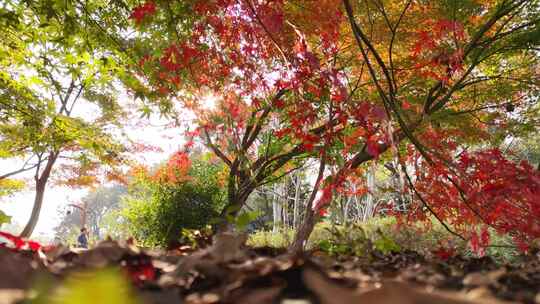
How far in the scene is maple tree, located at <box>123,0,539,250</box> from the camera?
382 cm

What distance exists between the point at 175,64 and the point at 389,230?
870 cm

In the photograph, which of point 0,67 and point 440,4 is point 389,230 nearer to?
point 440,4

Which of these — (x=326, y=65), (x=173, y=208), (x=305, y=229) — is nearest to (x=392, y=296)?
(x=326, y=65)

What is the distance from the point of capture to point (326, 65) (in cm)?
414

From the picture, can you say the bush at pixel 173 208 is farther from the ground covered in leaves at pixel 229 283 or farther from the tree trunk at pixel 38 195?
the ground covered in leaves at pixel 229 283

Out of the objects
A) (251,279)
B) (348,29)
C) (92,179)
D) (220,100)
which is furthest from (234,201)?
(92,179)

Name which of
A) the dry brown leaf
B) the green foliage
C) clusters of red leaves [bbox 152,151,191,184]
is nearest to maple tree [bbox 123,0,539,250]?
clusters of red leaves [bbox 152,151,191,184]

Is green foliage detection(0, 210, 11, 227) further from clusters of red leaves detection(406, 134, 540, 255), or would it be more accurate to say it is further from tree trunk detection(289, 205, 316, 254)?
tree trunk detection(289, 205, 316, 254)

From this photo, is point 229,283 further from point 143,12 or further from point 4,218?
point 143,12

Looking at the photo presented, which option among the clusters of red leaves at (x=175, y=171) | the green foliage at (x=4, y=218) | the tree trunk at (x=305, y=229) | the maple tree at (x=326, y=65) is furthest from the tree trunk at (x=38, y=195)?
the green foliage at (x=4, y=218)

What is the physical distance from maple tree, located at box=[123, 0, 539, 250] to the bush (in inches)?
57.1

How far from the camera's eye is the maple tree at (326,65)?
3.82 metres

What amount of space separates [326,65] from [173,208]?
20.0 feet

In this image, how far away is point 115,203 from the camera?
45625 millimetres
